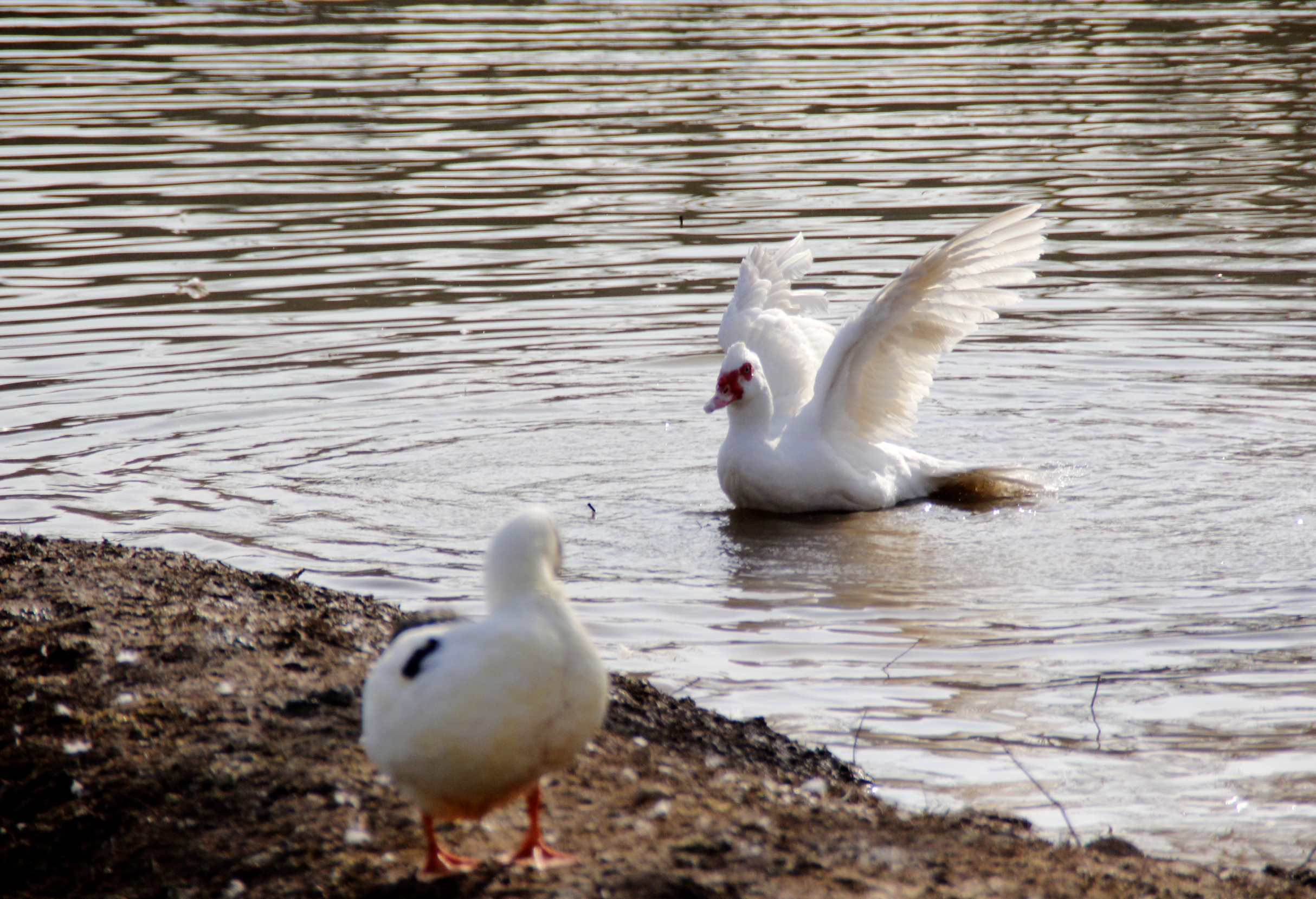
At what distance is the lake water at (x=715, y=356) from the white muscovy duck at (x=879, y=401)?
226 millimetres

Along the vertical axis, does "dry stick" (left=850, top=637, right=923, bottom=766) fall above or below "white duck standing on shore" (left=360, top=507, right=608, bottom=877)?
below

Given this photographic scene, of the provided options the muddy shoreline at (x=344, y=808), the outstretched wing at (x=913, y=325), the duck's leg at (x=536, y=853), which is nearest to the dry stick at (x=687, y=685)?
the muddy shoreline at (x=344, y=808)

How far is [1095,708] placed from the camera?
5230mm

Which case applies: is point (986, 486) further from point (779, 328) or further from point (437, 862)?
point (437, 862)

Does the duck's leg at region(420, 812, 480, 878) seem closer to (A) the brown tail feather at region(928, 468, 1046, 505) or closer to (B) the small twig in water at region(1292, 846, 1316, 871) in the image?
(B) the small twig in water at region(1292, 846, 1316, 871)

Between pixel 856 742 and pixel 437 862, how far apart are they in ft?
6.12

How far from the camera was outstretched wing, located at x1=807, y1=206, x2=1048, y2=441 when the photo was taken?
7539 millimetres

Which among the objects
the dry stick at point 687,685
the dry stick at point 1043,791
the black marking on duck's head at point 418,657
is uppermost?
the black marking on duck's head at point 418,657

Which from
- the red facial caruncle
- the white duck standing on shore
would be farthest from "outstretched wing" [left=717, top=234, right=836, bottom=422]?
the white duck standing on shore

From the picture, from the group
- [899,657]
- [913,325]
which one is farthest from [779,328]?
[899,657]

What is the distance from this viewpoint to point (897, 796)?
4.66 metres

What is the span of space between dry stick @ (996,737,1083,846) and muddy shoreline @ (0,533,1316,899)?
7cm

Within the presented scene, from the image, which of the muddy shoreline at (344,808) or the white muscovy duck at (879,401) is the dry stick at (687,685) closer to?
the muddy shoreline at (344,808)

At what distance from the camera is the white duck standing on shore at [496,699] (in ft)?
11.3
